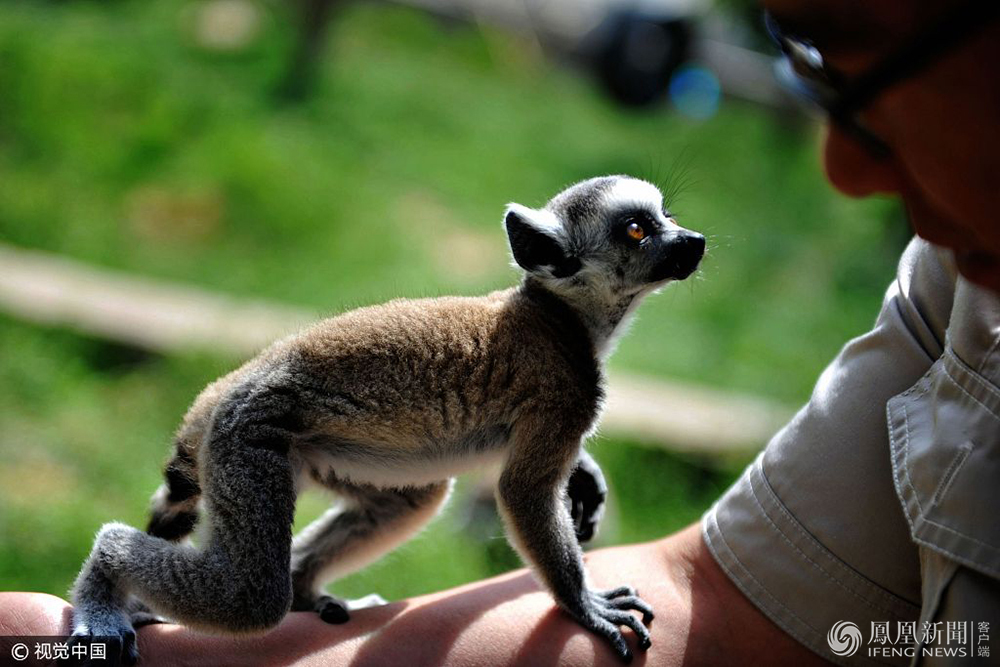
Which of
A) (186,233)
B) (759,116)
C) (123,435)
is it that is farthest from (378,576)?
(759,116)

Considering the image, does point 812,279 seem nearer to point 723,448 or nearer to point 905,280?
point 723,448

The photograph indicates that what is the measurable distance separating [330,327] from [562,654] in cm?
73

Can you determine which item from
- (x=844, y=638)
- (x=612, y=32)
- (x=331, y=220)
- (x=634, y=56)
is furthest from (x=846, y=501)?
(x=612, y=32)

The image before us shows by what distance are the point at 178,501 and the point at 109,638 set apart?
1.05 ft

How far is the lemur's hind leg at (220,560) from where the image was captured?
5.52ft

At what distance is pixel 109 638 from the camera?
1.63 m

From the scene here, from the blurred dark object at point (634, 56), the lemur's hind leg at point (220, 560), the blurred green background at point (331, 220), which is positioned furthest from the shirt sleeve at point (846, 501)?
the blurred dark object at point (634, 56)

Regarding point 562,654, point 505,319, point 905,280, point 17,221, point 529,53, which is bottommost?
point 529,53

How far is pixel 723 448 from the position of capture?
448 cm

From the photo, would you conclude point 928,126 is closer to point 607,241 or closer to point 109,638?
point 607,241

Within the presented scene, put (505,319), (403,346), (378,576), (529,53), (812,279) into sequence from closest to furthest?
(403,346)
(505,319)
(378,576)
(812,279)
(529,53)

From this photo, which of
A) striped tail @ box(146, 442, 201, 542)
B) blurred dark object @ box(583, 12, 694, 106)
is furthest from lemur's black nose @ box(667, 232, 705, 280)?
blurred dark object @ box(583, 12, 694, 106)

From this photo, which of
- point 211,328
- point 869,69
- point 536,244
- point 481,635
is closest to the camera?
point 869,69

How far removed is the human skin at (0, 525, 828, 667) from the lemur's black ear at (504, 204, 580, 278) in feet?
2.17
